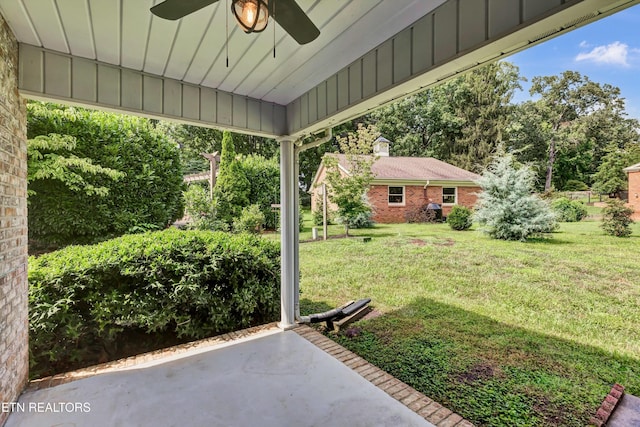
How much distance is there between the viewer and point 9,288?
183cm

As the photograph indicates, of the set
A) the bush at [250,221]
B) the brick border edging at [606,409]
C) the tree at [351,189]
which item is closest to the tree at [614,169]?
the tree at [351,189]

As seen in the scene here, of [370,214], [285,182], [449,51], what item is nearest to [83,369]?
[285,182]

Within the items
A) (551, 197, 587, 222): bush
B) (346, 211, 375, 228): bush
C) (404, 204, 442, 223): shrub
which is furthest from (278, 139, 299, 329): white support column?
(404, 204, 442, 223): shrub

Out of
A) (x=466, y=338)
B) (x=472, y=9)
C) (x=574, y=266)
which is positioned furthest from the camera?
(x=574, y=266)

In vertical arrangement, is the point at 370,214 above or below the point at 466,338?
above

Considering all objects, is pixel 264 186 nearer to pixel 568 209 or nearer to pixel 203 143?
pixel 568 209

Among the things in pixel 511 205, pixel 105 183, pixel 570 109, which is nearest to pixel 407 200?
pixel 511 205

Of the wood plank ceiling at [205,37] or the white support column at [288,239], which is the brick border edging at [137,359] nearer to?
the white support column at [288,239]

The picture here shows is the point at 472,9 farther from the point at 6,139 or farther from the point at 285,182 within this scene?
the point at 6,139

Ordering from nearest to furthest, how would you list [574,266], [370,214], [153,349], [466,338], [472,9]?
[472,9] < [153,349] < [466,338] < [574,266] < [370,214]

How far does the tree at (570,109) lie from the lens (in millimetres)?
7651

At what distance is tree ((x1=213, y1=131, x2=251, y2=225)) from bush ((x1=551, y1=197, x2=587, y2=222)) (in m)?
8.37

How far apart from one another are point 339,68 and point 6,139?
234cm

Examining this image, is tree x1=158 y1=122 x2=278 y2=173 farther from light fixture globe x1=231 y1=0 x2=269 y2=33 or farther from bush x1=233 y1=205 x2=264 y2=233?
light fixture globe x1=231 y1=0 x2=269 y2=33
